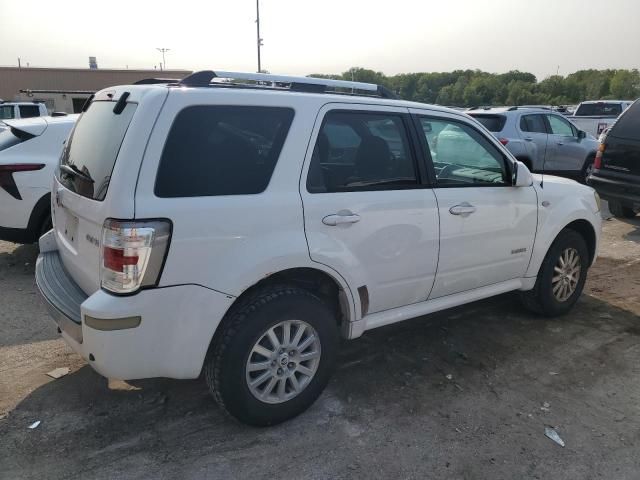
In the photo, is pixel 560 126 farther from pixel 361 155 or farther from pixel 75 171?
pixel 75 171

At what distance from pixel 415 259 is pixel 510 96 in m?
75.8

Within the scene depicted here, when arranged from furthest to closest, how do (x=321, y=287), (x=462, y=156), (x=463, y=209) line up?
(x=462, y=156) < (x=463, y=209) < (x=321, y=287)

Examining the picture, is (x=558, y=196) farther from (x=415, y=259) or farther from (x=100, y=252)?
(x=100, y=252)

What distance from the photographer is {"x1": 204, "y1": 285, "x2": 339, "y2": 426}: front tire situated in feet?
9.28

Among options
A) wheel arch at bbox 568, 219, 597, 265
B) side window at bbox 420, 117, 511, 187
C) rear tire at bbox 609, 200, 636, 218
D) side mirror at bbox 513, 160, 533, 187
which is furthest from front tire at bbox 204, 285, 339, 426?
rear tire at bbox 609, 200, 636, 218

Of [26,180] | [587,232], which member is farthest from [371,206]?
[26,180]

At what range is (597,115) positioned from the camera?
18.8m

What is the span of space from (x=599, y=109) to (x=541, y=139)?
1017 cm

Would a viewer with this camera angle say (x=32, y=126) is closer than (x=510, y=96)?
Yes

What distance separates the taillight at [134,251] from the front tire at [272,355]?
516 millimetres

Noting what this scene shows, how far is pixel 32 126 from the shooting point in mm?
5777

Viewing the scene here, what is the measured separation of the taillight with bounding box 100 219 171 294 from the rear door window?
734 centimetres

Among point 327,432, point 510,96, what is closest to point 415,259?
point 327,432

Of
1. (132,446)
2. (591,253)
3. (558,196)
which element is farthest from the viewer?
(591,253)
